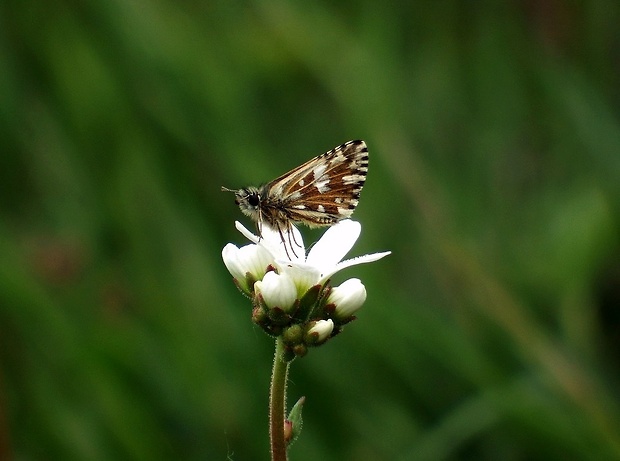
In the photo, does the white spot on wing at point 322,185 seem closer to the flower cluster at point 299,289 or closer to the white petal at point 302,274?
the flower cluster at point 299,289

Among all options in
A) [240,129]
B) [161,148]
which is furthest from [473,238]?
[161,148]

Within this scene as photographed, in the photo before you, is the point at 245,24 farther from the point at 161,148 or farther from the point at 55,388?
the point at 55,388

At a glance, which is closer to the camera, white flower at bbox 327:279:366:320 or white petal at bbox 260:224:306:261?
white flower at bbox 327:279:366:320

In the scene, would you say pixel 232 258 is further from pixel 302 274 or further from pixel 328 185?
pixel 328 185

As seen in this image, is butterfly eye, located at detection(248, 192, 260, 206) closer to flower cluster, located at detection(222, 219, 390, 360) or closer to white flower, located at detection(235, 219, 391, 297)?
white flower, located at detection(235, 219, 391, 297)

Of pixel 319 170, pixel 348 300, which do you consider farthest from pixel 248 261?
pixel 319 170

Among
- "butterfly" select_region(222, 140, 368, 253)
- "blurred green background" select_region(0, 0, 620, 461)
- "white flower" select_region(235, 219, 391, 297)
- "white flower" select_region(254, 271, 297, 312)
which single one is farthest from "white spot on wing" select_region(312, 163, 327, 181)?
"blurred green background" select_region(0, 0, 620, 461)

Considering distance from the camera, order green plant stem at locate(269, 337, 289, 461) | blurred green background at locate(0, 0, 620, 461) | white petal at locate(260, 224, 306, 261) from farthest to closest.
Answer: blurred green background at locate(0, 0, 620, 461) → white petal at locate(260, 224, 306, 261) → green plant stem at locate(269, 337, 289, 461)
